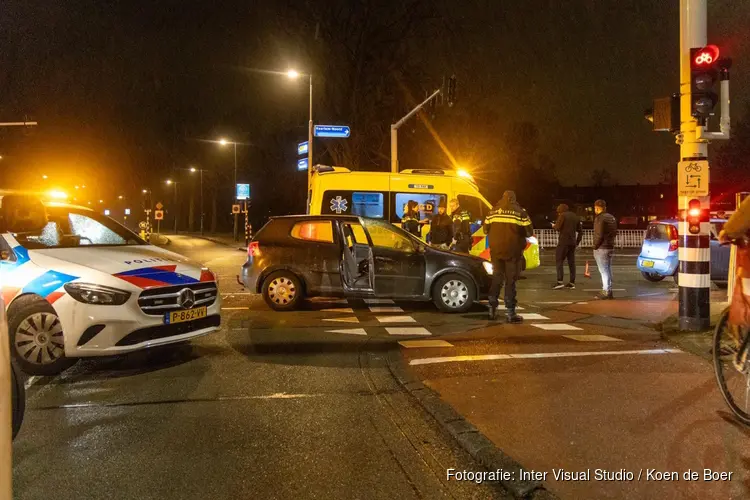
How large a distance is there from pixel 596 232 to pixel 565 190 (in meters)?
110

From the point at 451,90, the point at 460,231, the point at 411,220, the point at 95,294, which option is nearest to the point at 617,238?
the point at 451,90

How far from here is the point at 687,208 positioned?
791 cm

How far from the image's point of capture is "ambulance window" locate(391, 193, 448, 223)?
16.2 metres

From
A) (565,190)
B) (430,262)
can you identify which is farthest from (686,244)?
(565,190)

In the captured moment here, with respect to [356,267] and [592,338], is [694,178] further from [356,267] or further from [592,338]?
[356,267]

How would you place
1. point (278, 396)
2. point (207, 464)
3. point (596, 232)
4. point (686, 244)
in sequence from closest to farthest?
point (207, 464) < point (278, 396) < point (686, 244) < point (596, 232)

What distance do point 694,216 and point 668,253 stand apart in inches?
278

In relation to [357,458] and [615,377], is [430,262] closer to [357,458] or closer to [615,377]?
[615,377]

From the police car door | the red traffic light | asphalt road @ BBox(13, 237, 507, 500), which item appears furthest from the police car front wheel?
the red traffic light

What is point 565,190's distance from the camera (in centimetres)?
11731

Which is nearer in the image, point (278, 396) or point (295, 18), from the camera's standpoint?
point (278, 396)

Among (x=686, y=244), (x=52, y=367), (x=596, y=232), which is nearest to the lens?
(x=52, y=367)

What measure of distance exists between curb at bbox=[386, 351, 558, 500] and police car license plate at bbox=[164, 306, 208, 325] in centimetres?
226

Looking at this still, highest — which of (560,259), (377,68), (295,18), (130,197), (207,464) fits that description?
(295,18)
